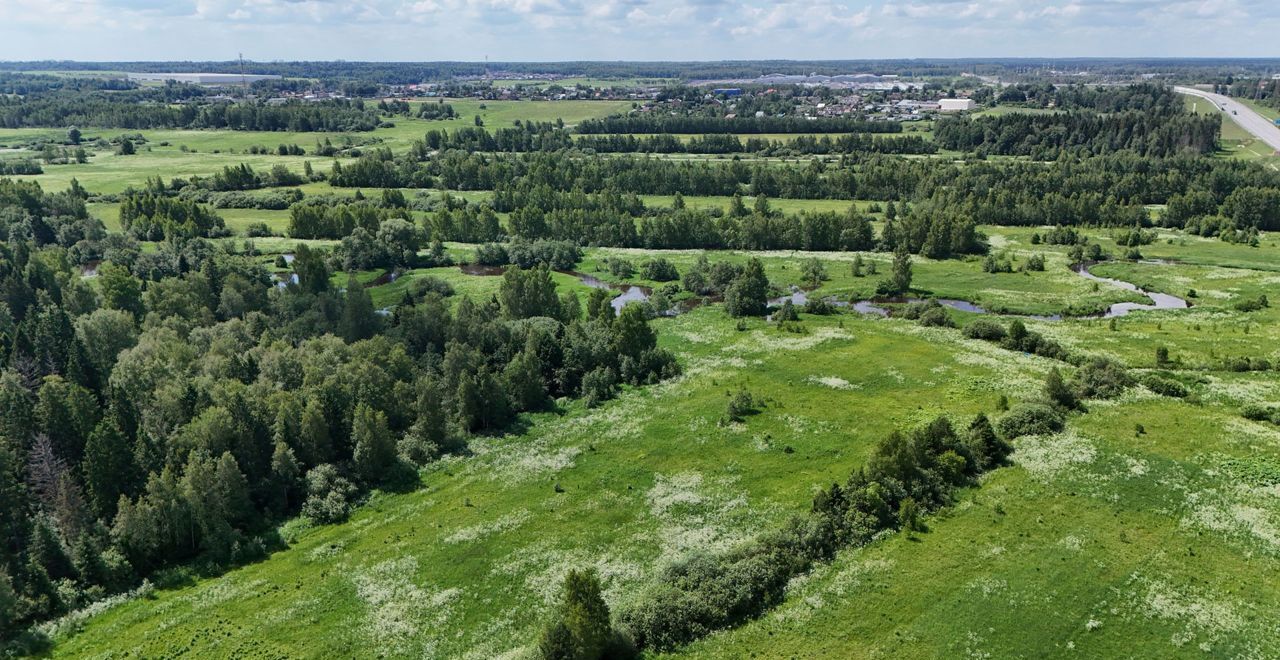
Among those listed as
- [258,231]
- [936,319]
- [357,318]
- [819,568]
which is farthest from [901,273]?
[258,231]

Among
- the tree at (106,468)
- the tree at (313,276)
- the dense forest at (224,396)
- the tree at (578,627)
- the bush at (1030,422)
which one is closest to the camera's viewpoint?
the tree at (578,627)

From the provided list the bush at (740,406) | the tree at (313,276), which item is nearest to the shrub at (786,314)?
the bush at (740,406)

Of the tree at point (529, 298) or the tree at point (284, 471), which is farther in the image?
the tree at point (529, 298)

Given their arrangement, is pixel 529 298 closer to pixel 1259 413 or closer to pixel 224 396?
pixel 224 396

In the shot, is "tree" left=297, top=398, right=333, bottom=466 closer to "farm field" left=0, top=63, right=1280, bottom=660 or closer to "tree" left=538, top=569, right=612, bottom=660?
"farm field" left=0, top=63, right=1280, bottom=660

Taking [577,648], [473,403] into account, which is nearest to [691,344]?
[473,403]

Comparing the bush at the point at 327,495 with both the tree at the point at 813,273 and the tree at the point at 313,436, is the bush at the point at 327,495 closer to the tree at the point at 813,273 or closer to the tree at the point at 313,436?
the tree at the point at 313,436

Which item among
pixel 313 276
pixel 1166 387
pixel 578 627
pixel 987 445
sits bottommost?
pixel 578 627
